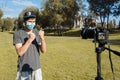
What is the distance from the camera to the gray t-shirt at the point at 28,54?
5.82 meters

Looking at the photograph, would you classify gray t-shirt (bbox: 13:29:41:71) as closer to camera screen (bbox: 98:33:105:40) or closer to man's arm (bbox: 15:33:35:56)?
man's arm (bbox: 15:33:35:56)

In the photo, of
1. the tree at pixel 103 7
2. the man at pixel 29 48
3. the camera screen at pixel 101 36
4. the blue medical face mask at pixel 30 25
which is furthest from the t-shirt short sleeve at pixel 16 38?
the tree at pixel 103 7

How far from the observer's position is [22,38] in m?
5.83

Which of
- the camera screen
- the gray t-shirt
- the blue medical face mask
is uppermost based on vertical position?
the blue medical face mask

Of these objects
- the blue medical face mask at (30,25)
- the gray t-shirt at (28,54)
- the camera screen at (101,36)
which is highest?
the blue medical face mask at (30,25)

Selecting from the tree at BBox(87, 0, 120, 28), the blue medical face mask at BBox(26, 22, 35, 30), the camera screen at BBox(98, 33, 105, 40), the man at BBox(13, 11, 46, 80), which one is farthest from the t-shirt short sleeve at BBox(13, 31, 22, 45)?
the tree at BBox(87, 0, 120, 28)

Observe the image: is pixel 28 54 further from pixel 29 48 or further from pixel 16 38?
pixel 16 38

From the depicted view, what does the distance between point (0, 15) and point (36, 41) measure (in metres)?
119

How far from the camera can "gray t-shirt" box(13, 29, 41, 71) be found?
5.82 metres

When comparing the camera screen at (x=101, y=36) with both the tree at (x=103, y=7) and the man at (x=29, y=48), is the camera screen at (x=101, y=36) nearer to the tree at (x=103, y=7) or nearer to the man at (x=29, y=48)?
the man at (x=29, y=48)

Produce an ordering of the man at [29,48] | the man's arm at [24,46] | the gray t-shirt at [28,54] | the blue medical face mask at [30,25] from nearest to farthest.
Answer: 1. the man's arm at [24,46]
2. the blue medical face mask at [30,25]
3. the man at [29,48]
4. the gray t-shirt at [28,54]

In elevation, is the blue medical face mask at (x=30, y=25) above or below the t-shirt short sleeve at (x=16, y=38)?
above

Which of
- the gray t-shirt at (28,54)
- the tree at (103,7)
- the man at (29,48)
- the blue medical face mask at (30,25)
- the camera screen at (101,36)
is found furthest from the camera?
the tree at (103,7)

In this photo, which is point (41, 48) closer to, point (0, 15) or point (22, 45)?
point (22, 45)
